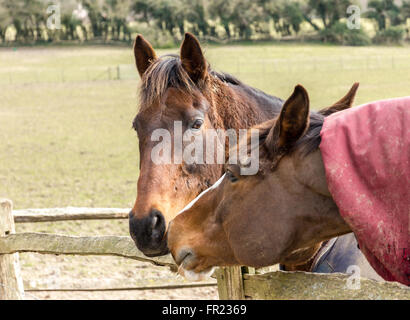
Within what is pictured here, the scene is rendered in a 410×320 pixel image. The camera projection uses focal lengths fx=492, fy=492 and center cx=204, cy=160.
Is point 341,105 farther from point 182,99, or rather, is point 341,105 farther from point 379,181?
point 182,99

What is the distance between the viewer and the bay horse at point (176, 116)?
2.69 m

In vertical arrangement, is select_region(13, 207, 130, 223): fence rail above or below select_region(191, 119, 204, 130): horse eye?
below

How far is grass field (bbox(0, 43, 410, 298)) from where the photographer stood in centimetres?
804

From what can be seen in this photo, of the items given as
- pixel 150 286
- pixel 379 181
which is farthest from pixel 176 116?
pixel 150 286

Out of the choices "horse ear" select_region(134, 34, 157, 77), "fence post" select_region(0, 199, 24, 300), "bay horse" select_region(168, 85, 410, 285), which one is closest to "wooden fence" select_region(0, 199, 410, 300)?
"fence post" select_region(0, 199, 24, 300)

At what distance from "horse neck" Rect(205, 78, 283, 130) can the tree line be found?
2180cm

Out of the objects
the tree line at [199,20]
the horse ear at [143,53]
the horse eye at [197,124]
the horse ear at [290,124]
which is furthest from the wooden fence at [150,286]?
the tree line at [199,20]

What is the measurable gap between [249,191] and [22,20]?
190ft

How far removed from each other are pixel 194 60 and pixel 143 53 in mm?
490

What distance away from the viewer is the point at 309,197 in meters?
1.88

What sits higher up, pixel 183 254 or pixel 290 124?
pixel 290 124

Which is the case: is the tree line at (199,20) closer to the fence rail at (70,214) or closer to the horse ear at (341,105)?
the fence rail at (70,214)

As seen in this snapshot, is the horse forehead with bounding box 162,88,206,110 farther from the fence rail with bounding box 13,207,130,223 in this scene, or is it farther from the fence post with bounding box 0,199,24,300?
the fence post with bounding box 0,199,24,300

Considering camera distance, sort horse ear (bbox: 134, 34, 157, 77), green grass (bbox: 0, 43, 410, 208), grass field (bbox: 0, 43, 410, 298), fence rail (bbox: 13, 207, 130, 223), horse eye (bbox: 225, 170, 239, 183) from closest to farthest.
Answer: horse eye (bbox: 225, 170, 239, 183), horse ear (bbox: 134, 34, 157, 77), fence rail (bbox: 13, 207, 130, 223), grass field (bbox: 0, 43, 410, 298), green grass (bbox: 0, 43, 410, 208)
